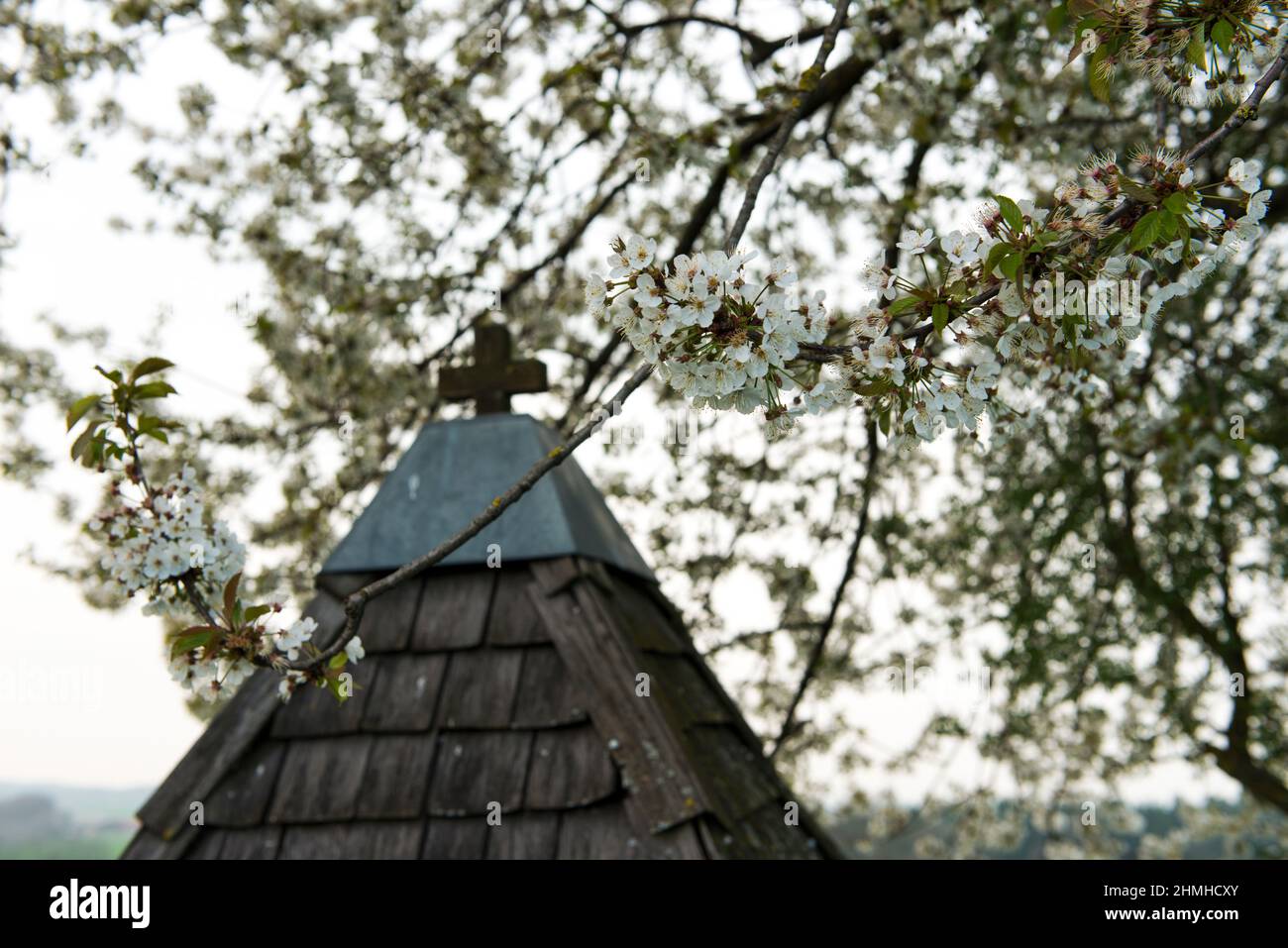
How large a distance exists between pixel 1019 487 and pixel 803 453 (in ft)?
4.31

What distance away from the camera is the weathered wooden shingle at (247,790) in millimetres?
2637

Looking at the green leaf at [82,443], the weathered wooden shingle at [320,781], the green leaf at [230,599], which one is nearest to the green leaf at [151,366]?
the green leaf at [82,443]

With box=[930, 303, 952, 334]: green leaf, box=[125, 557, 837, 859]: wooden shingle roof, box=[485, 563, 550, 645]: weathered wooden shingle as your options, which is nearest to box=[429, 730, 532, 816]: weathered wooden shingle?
box=[125, 557, 837, 859]: wooden shingle roof

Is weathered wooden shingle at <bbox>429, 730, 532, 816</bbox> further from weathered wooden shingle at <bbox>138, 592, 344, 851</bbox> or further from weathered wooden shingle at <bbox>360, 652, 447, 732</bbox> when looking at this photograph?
weathered wooden shingle at <bbox>138, 592, 344, 851</bbox>

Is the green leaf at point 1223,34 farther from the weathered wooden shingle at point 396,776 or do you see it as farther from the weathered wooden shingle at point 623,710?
the weathered wooden shingle at point 396,776

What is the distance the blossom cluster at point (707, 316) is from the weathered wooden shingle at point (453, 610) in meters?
1.36

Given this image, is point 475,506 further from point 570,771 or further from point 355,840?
point 355,840

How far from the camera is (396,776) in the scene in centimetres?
259

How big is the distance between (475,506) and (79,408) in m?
1.03

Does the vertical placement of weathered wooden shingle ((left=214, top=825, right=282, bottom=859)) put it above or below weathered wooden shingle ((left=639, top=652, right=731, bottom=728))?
below

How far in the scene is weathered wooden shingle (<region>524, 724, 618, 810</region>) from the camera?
2480 millimetres

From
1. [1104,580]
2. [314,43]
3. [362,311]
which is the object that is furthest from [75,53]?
[1104,580]

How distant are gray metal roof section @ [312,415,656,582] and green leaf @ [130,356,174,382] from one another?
0.86m
